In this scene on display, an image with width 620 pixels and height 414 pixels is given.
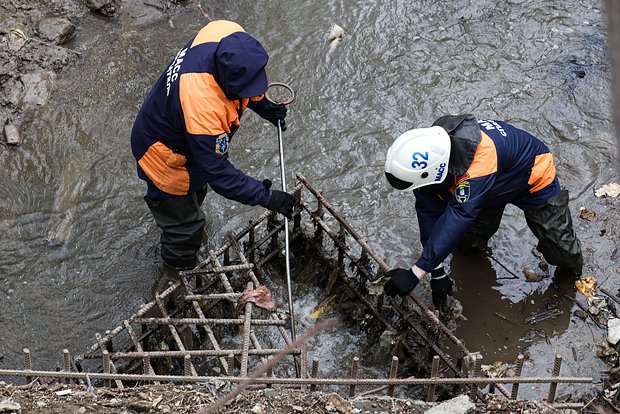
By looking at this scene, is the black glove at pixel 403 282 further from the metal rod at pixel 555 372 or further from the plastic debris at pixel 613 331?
the plastic debris at pixel 613 331

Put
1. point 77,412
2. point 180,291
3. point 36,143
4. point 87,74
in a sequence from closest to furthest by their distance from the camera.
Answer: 1. point 77,412
2. point 180,291
3. point 36,143
4. point 87,74

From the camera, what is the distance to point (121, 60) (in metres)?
7.85

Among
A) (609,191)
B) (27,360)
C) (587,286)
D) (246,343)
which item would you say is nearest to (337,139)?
(609,191)

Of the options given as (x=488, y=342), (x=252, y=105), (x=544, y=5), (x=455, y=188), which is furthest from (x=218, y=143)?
(x=544, y=5)

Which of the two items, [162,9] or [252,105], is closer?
[252,105]

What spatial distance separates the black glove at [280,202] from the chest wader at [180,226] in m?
0.77

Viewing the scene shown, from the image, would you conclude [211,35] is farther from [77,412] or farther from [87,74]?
[87,74]

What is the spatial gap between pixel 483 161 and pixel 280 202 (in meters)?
1.56

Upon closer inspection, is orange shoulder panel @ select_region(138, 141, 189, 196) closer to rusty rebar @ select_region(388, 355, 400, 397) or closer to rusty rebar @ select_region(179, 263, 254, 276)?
rusty rebar @ select_region(179, 263, 254, 276)

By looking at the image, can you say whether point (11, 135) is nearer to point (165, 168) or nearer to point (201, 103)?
point (165, 168)

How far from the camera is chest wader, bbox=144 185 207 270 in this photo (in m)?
5.65

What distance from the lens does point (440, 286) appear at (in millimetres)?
5816

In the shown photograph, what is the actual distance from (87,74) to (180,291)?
3.00 meters

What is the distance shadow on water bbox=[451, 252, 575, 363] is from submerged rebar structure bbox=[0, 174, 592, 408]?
0.30m
